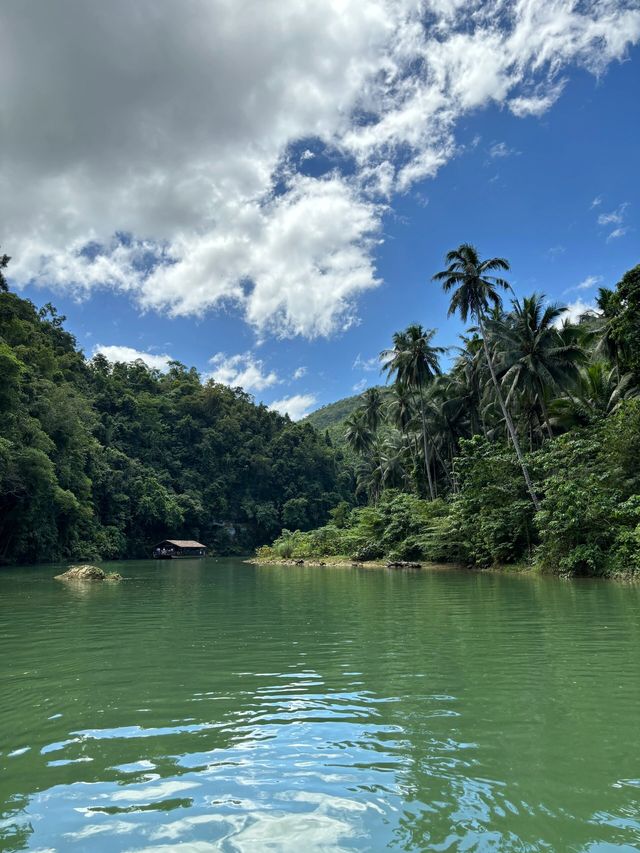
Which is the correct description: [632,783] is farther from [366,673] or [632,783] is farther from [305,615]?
[305,615]

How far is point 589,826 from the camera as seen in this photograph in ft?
10.2

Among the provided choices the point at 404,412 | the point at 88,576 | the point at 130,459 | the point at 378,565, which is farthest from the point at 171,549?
the point at 88,576

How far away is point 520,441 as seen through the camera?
112 feet

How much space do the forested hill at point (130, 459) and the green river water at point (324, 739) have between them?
29652 millimetres

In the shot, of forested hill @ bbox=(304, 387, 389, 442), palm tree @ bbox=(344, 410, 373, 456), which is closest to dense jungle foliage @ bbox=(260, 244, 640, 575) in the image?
palm tree @ bbox=(344, 410, 373, 456)

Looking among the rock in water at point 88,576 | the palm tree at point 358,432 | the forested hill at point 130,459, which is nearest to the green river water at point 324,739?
the rock in water at point 88,576

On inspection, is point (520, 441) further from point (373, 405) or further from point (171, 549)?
point (171, 549)

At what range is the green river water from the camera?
3168 millimetres

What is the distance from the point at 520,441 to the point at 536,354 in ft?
22.6

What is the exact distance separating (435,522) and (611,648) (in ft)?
79.1

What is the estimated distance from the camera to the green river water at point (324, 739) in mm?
3168

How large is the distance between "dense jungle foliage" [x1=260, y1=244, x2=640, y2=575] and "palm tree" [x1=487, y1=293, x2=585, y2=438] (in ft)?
0.21

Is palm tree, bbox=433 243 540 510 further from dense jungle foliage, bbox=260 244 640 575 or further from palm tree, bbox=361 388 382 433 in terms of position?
palm tree, bbox=361 388 382 433

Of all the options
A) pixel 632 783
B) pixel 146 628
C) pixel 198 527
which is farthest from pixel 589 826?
pixel 198 527
